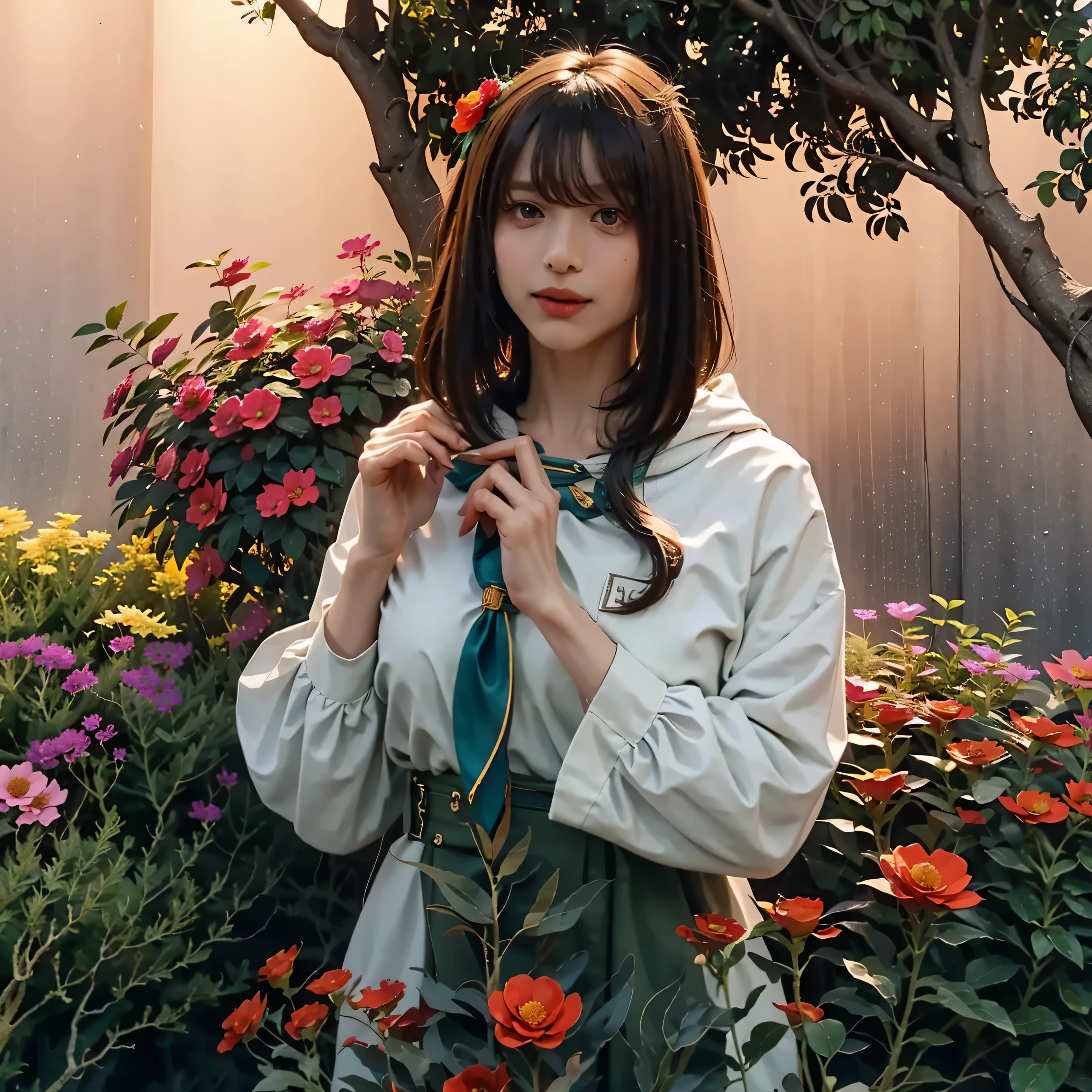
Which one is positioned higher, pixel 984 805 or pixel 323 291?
pixel 323 291

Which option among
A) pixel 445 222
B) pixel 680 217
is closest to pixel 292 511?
pixel 445 222

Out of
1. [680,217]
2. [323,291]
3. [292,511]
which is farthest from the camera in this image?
[323,291]

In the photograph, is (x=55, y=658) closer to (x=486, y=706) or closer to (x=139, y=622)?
(x=139, y=622)

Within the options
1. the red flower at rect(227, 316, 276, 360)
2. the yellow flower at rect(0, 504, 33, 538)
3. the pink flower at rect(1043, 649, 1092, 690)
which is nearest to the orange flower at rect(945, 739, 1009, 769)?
the pink flower at rect(1043, 649, 1092, 690)

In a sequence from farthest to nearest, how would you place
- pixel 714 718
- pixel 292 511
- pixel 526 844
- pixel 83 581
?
pixel 83 581 < pixel 292 511 < pixel 714 718 < pixel 526 844

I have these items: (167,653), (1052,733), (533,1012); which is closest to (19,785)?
(167,653)

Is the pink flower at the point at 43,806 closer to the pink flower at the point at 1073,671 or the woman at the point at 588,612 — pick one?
the woman at the point at 588,612

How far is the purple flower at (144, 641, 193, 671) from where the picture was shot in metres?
1.55

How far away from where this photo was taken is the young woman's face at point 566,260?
1.08 metres

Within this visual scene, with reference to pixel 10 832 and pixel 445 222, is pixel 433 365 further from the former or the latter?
pixel 10 832

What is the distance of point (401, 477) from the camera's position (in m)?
1.16

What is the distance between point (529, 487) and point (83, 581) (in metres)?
1.09

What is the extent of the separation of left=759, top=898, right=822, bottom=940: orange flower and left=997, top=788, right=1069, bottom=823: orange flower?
0.42 meters

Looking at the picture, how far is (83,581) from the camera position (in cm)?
177
